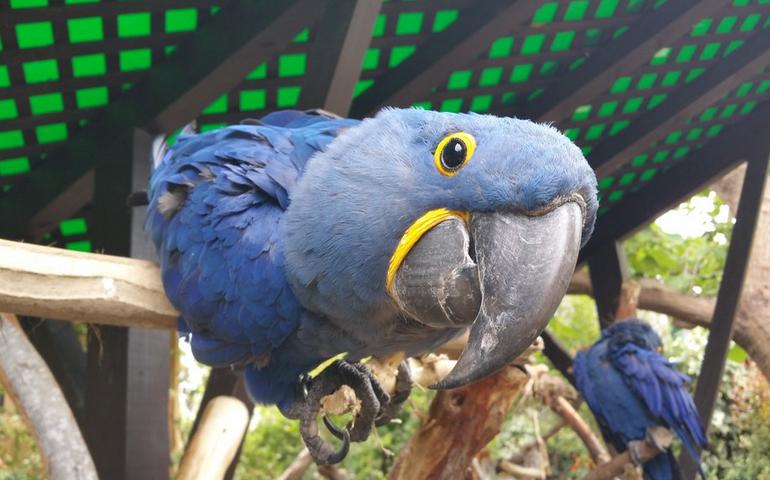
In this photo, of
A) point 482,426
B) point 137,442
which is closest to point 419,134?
point 482,426

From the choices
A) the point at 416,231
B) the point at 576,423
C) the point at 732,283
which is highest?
the point at 416,231

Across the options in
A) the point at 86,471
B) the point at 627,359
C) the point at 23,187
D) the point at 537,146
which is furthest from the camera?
the point at 627,359

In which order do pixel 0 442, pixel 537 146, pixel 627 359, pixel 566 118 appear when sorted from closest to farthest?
Answer: pixel 537 146, pixel 566 118, pixel 627 359, pixel 0 442

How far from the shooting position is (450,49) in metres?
1.80

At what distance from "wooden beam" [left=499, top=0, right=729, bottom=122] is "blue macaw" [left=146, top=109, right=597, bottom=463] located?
103cm

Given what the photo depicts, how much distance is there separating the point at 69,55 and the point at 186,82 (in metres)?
0.23

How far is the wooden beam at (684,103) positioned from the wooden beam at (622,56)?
1.03ft

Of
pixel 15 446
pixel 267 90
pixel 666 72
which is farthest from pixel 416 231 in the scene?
pixel 15 446

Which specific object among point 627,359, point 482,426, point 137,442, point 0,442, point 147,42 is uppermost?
point 147,42

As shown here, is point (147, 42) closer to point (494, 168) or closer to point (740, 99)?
point (494, 168)

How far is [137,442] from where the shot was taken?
1.57 m

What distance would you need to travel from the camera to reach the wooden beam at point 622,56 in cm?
198

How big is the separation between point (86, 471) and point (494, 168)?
0.89 m

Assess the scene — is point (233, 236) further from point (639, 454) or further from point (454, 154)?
point (639, 454)
